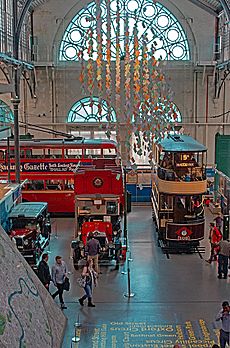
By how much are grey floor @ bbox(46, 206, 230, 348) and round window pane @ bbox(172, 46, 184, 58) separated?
1121 cm

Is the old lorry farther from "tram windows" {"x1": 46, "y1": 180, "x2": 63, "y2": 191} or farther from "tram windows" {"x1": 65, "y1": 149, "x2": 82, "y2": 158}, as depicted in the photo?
"tram windows" {"x1": 65, "y1": 149, "x2": 82, "y2": 158}

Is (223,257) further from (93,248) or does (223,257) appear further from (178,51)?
(178,51)

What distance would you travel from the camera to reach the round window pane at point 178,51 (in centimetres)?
2356

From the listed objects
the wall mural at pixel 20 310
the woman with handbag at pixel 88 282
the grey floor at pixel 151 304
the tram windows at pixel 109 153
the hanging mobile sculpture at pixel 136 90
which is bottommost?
the grey floor at pixel 151 304

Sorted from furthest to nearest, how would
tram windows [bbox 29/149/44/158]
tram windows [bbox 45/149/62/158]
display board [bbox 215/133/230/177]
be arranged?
display board [bbox 215/133/230/177] < tram windows [bbox 45/149/62/158] < tram windows [bbox 29/149/44/158]

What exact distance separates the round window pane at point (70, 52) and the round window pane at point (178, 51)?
4.48 metres

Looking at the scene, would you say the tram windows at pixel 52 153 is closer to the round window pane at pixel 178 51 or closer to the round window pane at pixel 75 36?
the round window pane at pixel 75 36

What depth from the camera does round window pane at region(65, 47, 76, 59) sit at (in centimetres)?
2359

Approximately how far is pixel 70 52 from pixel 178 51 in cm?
484

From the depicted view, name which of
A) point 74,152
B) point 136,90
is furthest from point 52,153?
point 136,90

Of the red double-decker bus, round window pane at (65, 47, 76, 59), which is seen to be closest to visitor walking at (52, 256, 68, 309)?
the red double-decker bus

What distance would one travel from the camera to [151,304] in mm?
10562

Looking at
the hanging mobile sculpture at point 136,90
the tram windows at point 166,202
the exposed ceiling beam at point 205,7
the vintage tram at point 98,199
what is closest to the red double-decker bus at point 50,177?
the vintage tram at point 98,199

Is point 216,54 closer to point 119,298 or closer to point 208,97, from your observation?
point 208,97
